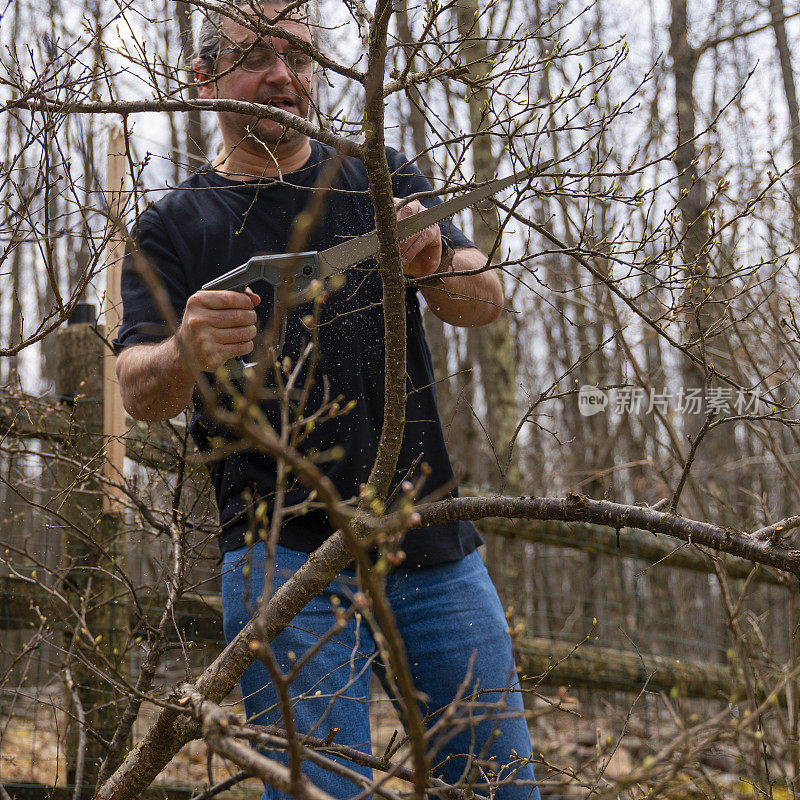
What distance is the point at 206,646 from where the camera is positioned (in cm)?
338

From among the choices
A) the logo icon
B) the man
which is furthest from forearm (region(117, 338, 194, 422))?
the logo icon

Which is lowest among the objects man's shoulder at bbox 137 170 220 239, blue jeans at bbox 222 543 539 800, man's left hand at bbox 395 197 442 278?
blue jeans at bbox 222 543 539 800

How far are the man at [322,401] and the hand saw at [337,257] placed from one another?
99mm

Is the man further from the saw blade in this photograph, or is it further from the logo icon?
the logo icon

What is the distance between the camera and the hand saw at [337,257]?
5.68ft

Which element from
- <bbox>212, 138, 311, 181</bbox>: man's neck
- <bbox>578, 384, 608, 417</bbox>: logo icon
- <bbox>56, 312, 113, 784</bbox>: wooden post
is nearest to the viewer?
<bbox>212, 138, 311, 181</bbox>: man's neck

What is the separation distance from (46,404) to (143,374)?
1265 millimetres

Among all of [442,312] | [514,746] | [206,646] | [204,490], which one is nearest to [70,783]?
[206,646]

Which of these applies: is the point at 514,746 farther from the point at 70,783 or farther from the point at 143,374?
the point at 70,783

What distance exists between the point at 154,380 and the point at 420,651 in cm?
94

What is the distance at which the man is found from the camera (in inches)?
77.9

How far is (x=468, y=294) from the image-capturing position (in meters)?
2.19

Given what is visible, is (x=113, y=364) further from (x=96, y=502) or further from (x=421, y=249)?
(x=421, y=249)

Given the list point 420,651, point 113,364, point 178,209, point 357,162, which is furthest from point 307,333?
point 113,364
